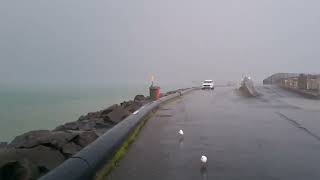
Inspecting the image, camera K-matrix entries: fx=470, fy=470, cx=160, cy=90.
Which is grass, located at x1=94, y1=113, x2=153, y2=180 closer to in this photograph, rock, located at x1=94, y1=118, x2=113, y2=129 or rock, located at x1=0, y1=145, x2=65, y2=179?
rock, located at x1=0, y1=145, x2=65, y2=179

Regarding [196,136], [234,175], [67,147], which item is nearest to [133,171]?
[234,175]

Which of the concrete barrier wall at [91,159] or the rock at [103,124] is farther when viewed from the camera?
the rock at [103,124]

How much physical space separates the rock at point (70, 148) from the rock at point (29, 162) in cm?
46

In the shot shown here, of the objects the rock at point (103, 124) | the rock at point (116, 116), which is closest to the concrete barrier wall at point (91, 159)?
the rock at point (103, 124)

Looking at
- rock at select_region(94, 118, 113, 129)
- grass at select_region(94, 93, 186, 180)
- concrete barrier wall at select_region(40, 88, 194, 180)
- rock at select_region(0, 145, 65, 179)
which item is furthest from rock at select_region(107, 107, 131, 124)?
rock at select_region(0, 145, 65, 179)

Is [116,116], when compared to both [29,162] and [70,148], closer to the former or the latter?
[70,148]

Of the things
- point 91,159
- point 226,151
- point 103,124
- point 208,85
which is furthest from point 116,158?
point 208,85

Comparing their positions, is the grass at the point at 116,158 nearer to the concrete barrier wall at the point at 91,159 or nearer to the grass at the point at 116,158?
the grass at the point at 116,158

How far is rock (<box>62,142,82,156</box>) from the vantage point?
1379cm

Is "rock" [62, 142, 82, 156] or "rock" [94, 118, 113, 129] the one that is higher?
"rock" [62, 142, 82, 156]

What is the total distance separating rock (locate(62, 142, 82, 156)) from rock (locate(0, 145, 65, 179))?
46 centimetres

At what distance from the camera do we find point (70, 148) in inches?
565

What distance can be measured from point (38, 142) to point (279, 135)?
849 centimetres

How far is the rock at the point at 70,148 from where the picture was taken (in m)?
13.8
